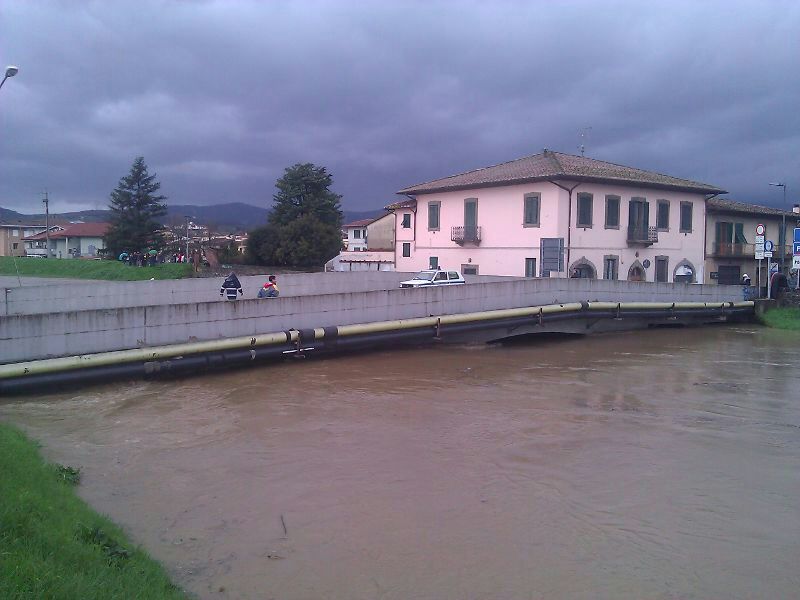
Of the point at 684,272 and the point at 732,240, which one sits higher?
the point at 732,240

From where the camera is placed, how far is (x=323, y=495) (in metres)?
9.34

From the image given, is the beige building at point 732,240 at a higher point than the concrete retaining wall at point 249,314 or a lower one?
higher

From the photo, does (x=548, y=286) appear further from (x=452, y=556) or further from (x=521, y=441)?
(x=452, y=556)

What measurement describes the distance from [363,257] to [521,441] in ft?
143

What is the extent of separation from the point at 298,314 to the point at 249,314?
1.50 meters

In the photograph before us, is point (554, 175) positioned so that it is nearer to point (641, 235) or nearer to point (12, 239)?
point (641, 235)

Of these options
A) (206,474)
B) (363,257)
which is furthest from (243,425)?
(363,257)

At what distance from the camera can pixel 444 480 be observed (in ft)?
32.7

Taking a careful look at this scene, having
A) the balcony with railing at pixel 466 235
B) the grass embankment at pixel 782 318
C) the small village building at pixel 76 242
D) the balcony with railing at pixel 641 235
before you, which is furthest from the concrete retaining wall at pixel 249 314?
the small village building at pixel 76 242

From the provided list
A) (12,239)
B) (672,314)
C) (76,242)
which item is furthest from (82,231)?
(672,314)

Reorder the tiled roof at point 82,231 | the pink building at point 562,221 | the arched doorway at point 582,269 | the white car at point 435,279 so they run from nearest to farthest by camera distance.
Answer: the white car at point 435,279 < the pink building at point 562,221 < the arched doorway at point 582,269 < the tiled roof at point 82,231

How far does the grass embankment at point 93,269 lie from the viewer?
51.2m

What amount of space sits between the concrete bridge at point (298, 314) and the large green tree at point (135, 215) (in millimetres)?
33824

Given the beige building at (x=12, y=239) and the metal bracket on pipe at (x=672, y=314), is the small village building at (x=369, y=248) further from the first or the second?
the beige building at (x=12, y=239)
